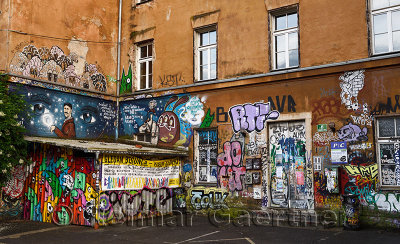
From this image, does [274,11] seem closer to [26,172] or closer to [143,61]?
[143,61]

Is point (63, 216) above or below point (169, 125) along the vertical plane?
below

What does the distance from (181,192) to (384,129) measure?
6.50 meters

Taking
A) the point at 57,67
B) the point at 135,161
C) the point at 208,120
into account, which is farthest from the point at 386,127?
the point at 57,67

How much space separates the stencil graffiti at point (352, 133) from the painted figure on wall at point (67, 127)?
9.05 meters

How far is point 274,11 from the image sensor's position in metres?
11.9

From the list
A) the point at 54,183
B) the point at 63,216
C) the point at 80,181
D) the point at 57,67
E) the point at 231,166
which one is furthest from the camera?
the point at 57,67

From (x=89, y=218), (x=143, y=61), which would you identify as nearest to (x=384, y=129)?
(x=89, y=218)

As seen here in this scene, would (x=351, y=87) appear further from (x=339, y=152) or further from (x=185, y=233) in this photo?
(x=185, y=233)

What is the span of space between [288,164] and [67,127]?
306 inches

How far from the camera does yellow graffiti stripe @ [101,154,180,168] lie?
10570 mm

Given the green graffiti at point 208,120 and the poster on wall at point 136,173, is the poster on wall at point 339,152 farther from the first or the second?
the poster on wall at point 136,173

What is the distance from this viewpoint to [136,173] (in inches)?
448

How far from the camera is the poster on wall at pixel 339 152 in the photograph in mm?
10250

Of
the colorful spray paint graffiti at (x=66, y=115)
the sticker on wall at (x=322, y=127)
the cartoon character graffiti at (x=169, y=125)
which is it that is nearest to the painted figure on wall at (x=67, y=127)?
the colorful spray paint graffiti at (x=66, y=115)
